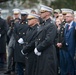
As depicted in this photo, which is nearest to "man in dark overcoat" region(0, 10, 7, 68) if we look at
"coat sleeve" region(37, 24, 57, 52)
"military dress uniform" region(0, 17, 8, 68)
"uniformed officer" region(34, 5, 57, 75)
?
"military dress uniform" region(0, 17, 8, 68)

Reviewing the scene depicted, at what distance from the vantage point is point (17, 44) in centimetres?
1141

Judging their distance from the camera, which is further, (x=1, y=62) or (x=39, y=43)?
(x=1, y=62)

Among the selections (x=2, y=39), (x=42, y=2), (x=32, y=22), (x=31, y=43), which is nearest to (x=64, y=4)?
(x=42, y=2)

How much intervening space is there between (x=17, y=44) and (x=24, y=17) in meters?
0.79

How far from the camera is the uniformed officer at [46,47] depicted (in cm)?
890

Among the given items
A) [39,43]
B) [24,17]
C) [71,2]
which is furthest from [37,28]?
[71,2]

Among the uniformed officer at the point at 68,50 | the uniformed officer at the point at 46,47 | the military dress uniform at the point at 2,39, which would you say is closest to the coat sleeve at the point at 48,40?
the uniformed officer at the point at 46,47

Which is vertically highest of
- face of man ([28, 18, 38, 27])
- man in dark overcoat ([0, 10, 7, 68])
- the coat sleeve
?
face of man ([28, 18, 38, 27])

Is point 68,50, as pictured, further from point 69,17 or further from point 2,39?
point 2,39

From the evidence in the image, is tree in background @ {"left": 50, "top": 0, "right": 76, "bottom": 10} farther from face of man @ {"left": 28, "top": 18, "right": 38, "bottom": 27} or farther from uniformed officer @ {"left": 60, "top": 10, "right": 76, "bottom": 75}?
face of man @ {"left": 28, "top": 18, "right": 38, "bottom": 27}

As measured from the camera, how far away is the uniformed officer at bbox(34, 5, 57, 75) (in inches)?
350

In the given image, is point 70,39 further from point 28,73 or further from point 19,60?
point 19,60

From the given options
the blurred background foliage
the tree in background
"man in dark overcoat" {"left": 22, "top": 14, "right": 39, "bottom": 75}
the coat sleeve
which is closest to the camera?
the coat sleeve

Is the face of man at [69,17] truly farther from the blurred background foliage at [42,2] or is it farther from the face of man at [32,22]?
the blurred background foliage at [42,2]
